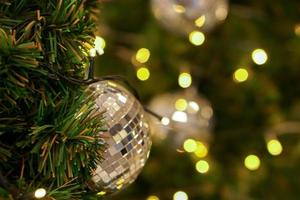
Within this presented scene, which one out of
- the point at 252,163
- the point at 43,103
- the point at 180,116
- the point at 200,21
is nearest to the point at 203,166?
the point at 252,163

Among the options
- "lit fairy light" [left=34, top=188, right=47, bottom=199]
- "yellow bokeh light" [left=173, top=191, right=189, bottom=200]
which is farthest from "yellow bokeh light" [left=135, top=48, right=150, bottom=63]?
"lit fairy light" [left=34, top=188, right=47, bottom=199]

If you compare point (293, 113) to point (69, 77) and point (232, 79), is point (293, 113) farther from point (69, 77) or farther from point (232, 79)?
point (69, 77)

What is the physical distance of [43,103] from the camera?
581mm

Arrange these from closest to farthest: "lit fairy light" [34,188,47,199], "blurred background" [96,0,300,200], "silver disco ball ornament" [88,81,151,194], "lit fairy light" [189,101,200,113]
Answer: "lit fairy light" [34,188,47,199], "silver disco ball ornament" [88,81,151,194], "lit fairy light" [189,101,200,113], "blurred background" [96,0,300,200]

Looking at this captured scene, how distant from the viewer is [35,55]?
0.56 meters

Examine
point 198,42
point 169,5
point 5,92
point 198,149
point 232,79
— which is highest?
point 5,92

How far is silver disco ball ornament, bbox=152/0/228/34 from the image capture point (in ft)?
4.41

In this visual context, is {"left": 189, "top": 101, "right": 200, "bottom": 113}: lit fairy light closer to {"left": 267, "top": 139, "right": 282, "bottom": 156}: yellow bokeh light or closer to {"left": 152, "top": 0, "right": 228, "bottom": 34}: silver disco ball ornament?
{"left": 152, "top": 0, "right": 228, "bottom": 34}: silver disco ball ornament

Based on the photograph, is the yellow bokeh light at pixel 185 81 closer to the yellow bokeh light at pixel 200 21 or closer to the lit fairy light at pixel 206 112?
the lit fairy light at pixel 206 112

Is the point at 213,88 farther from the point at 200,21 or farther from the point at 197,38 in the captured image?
the point at 200,21

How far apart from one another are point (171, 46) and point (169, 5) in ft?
0.87

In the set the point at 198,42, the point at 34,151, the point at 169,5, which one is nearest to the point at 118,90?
the point at 34,151

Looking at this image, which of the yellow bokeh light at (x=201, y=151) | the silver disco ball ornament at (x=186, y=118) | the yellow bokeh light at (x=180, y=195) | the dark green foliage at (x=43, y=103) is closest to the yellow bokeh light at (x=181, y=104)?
the silver disco ball ornament at (x=186, y=118)

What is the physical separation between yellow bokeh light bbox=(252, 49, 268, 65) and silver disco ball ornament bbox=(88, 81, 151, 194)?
89 centimetres
